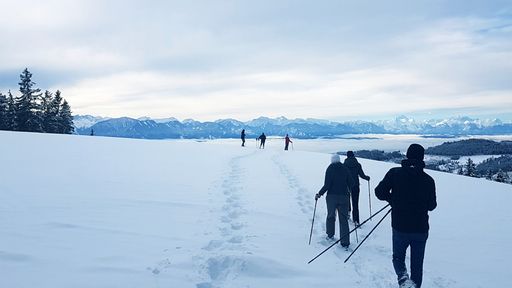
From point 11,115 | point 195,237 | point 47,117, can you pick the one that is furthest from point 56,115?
point 195,237

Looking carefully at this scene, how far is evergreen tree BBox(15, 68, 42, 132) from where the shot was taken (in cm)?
5325

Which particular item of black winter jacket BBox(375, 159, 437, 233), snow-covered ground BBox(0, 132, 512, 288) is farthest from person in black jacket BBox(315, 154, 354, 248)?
black winter jacket BBox(375, 159, 437, 233)

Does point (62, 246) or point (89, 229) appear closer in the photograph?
point (62, 246)

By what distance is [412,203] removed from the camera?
5535 millimetres

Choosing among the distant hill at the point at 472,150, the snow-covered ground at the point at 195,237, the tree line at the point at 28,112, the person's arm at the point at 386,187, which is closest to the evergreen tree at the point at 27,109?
the tree line at the point at 28,112

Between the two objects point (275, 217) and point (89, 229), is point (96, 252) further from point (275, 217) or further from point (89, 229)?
point (275, 217)

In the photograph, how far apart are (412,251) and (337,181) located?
2.96 meters

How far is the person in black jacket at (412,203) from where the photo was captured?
5516 millimetres

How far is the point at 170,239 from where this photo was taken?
25.1 feet

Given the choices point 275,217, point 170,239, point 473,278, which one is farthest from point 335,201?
point 170,239

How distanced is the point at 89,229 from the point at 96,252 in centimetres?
146

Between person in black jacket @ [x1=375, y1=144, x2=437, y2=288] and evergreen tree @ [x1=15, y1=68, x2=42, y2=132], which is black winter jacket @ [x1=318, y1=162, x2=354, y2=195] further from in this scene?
evergreen tree @ [x1=15, y1=68, x2=42, y2=132]

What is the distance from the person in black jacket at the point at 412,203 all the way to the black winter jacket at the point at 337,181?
270 cm

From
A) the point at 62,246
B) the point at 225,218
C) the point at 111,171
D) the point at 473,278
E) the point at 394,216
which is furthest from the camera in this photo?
the point at 111,171
